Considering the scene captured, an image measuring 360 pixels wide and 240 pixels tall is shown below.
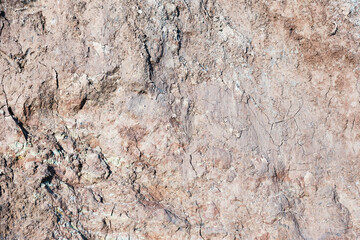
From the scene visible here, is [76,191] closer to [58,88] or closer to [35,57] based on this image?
[58,88]

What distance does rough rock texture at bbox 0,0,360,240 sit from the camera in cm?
271

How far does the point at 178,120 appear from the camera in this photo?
117 inches

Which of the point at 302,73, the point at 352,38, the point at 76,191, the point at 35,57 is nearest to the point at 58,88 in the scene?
the point at 35,57

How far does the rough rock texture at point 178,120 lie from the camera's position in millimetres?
2713

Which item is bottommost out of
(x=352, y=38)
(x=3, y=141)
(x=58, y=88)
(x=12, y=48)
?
(x=3, y=141)

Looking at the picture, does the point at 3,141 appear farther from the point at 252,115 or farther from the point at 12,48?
the point at 252,115

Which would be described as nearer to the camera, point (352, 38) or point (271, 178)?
point (271, 178)

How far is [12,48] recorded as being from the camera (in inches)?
115

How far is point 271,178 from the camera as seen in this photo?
2.96 meters

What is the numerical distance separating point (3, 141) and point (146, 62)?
116cm

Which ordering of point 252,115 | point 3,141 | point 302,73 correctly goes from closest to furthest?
point 3,141
point 252,115
point 302,73

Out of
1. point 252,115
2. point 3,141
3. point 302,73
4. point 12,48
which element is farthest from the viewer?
point 302,73

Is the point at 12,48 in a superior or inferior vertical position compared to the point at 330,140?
superior

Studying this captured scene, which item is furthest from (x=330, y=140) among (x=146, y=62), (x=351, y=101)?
(x=146, y=62)
